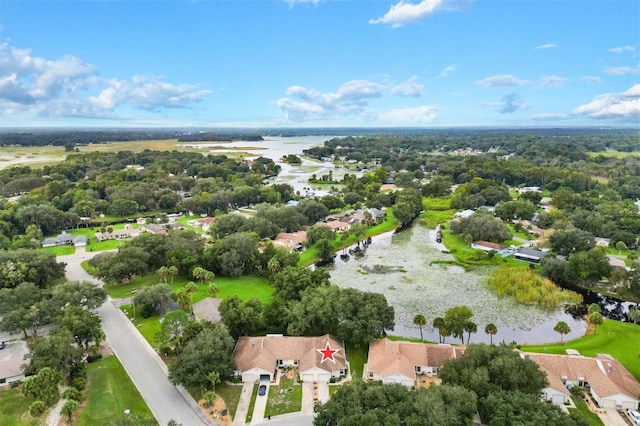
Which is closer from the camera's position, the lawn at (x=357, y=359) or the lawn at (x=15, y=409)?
the lawn at (x=15, y=409)

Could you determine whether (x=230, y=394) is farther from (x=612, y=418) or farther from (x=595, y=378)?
Result: (x=595, y=378)

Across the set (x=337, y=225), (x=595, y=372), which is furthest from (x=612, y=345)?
(x=337, y=225)

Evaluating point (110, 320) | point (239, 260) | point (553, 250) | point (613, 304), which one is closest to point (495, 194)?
point (553, 250)

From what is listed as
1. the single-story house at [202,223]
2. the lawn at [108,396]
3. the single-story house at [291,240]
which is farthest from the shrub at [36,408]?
the single-story house at [202,223]

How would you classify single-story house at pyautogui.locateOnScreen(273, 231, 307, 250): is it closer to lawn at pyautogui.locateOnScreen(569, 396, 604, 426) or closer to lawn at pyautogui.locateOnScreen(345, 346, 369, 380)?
lawn at pyautogui.locateOnScreen(345, 346, 369, 380)

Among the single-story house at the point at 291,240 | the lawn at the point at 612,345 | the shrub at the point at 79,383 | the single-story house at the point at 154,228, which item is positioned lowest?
the lawn at the point at 612,345

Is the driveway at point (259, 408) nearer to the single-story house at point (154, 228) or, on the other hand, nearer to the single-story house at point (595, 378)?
the single-story house at point (595, 378)

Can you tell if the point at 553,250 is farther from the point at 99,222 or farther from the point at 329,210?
the point at 99,222
